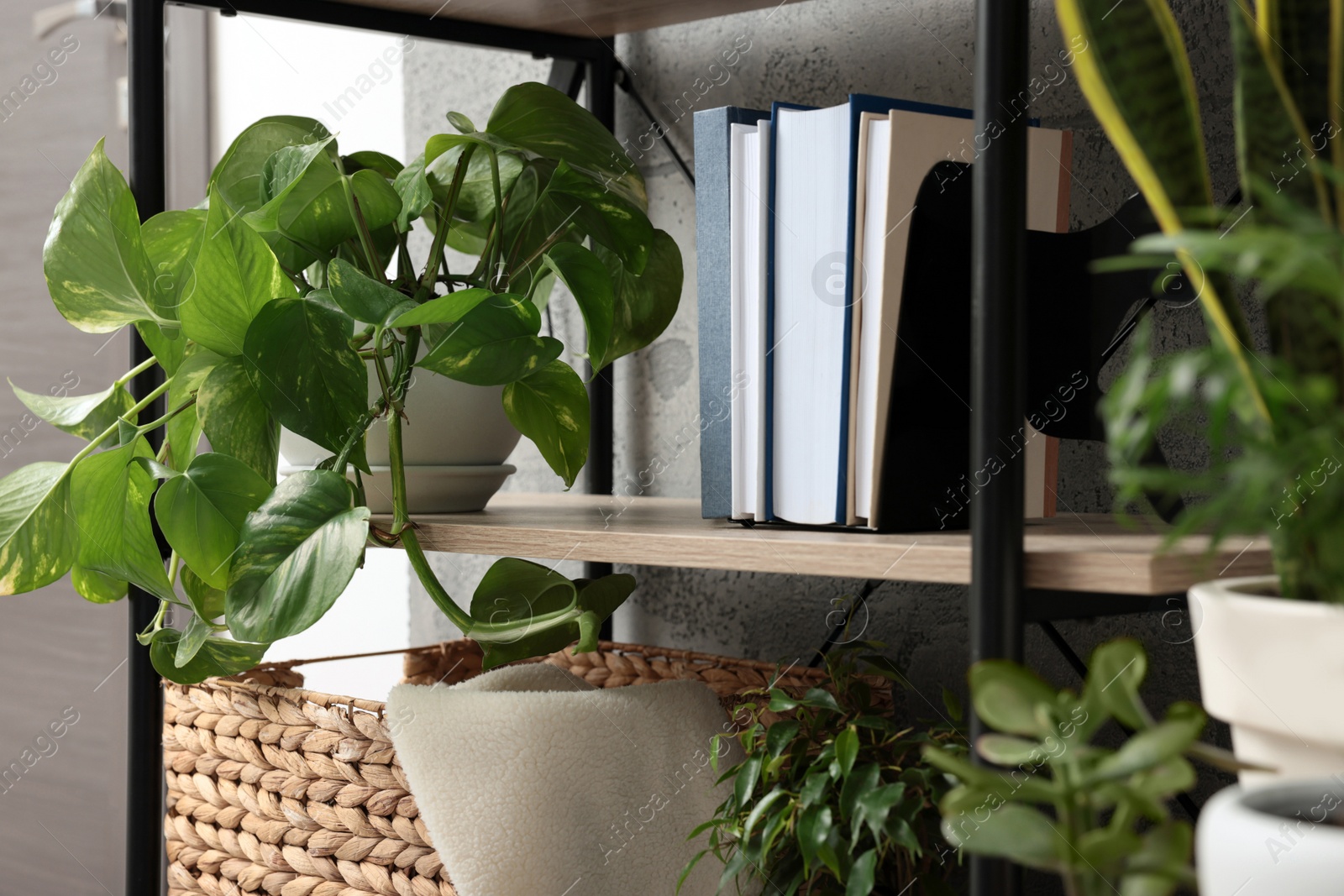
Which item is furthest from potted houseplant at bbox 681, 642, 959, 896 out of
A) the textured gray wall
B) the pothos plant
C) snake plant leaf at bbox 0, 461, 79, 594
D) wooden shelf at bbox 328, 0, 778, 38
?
wooden shelf at bbox 328, 0, 778, 38

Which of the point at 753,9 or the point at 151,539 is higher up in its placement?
the point at 753,9

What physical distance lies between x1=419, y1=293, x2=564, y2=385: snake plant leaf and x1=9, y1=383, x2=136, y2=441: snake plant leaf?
298 millimetres

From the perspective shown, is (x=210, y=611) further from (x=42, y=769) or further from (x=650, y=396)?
(x=42, y=769)

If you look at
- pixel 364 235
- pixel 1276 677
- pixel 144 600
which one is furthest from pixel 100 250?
pixel 1276 677

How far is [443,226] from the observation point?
2.90 ft

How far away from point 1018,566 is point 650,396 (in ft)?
2.49

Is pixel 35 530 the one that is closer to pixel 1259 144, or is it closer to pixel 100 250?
pixel 100 250

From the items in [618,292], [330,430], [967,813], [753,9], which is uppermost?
[753,9]

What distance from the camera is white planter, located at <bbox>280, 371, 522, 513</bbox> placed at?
0.88m

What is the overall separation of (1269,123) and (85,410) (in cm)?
78

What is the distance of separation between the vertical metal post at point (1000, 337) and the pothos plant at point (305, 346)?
1.03 feet

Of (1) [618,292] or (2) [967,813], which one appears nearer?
(2) [967,813]

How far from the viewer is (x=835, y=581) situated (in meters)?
1.09

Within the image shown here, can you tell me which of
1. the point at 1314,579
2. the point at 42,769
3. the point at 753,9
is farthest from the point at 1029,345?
the point at 42,769
